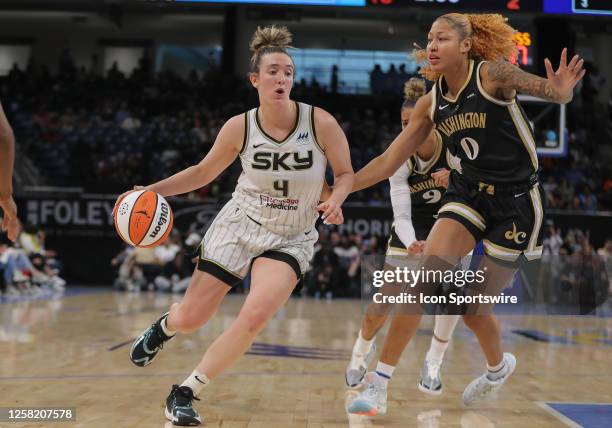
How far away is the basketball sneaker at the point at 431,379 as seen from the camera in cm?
530

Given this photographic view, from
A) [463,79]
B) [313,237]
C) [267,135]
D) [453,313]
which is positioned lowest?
[453,313]

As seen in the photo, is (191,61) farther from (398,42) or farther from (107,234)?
(107,234)

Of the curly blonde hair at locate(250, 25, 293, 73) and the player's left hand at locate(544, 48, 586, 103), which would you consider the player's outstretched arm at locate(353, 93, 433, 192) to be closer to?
the curly blonde hair at locate(250, 25, 293, 73)

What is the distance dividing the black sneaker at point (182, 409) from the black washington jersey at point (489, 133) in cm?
194

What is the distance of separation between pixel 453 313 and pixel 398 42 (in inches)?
862

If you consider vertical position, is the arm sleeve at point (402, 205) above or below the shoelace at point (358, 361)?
above

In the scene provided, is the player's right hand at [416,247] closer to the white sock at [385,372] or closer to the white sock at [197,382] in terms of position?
the white sock at [385,372]

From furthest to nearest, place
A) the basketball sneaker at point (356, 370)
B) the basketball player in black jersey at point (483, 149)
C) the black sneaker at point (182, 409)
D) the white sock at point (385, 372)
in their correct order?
1. the basketball sneaker at point (356, 370)
2. the white sock at point (385, 372)
3. the basketball player in black jersey at point (483, 149)
4. the black sneaker at point (182, 409)

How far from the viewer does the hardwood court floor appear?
466 cm

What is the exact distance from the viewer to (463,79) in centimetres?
447

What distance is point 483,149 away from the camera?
444 centimetres

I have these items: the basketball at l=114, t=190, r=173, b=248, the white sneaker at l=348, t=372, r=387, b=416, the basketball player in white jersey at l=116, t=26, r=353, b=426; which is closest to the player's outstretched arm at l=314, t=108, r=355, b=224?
the basketball player in white jersey at l=116, t=26, r=353, b=426

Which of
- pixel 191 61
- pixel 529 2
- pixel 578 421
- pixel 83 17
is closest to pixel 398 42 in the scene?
pixel 191 61

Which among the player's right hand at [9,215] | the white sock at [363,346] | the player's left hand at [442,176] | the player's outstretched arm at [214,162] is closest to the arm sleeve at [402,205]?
the player's left hand at [442,176]
